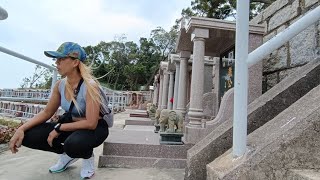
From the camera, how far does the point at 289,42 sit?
3.49m

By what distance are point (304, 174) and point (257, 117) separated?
934mm

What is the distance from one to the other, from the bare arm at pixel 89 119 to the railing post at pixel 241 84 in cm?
109

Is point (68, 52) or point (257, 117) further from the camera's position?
point (68, 52)

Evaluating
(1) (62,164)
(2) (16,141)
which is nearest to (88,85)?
(2) (16,141)

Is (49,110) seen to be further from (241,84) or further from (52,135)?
(241,84)

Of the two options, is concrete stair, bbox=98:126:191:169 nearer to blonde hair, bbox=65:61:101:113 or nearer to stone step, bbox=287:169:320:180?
blonde hair, bbox=65:61:101:113

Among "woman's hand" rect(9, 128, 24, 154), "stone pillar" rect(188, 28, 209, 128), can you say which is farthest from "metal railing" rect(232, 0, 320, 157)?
"stone pillar" rect(188, 28, 209, 128)

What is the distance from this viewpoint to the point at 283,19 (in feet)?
12.2

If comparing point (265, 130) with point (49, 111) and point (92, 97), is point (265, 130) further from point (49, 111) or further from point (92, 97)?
point (49, 111)

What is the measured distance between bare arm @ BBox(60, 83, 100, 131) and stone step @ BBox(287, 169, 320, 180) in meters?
1.37

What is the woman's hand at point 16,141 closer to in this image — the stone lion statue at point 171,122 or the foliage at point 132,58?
the stone lion statue at point 171,122

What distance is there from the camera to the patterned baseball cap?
230 cm

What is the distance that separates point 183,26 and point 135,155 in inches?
87.3

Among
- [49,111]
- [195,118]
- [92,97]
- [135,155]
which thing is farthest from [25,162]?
[195,118]
